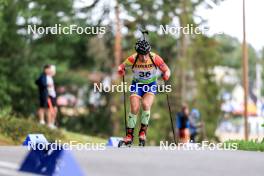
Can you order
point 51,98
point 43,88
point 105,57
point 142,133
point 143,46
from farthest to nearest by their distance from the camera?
point 105,57, point 51,98, point 43,88, point 142,133, point 143,46

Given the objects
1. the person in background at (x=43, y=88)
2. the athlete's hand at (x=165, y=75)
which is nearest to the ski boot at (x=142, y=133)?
the athlete's hand at (x=165, y=75)

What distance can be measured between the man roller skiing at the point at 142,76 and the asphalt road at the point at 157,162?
0.49 metres

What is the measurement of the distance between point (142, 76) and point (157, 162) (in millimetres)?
1515

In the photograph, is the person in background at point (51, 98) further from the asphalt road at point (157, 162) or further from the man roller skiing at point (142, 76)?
the man roller skiing at point (142, 76)

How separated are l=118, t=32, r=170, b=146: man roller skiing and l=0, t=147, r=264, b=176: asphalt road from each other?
1.62 feet

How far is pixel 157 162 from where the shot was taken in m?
10.9

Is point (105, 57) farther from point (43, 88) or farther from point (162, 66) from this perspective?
point (162, 66)

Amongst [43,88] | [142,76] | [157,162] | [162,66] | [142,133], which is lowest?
[157,162]

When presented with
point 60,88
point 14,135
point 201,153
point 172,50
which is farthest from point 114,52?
point 201,153

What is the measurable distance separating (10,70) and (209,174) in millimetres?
26170

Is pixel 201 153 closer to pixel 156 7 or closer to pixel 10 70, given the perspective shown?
pixel 156 7

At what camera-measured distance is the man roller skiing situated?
9.89 meters

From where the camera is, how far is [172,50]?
36156 mm

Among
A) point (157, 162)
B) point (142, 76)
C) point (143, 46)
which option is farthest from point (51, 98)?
point (143, 46)
